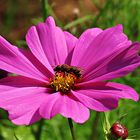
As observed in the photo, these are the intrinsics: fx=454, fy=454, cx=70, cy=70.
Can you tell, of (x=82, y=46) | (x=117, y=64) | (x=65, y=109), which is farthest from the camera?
(x=82, y=46)

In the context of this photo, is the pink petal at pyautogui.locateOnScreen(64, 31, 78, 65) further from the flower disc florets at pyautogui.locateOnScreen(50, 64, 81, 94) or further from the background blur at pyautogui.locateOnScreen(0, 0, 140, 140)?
the background blur at pyautogui.locateOnScreen(0, 0, 140, 140)

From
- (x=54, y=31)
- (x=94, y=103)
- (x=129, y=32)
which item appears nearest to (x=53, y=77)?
(x=54, y=31)

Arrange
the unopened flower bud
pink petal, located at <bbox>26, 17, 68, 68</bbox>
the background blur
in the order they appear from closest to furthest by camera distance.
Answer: the unopened flower bud, pink petal, located at <bbox>26, 17, 68, 68</bbox>, the background blur

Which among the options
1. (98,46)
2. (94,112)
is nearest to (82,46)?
(98,46)

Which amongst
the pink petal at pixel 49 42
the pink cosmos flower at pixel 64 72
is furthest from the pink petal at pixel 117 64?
the pink petal at pixel 49 42

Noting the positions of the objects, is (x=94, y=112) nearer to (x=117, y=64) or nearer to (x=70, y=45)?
(x=70, y=45)

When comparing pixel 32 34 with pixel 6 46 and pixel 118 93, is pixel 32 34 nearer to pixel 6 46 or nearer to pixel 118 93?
pixel 6 46

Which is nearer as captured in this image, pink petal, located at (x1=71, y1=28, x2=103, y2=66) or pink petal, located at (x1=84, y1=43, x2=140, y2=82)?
pink petal, located at (x1=84, y1=43, x2=140, y2=82)

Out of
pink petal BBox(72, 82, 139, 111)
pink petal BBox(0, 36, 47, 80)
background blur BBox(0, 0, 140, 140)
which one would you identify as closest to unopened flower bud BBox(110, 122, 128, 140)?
pink petal BBox(72, 82, 139, 111)
